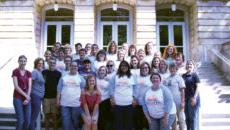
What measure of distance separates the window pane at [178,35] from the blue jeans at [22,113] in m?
13.8

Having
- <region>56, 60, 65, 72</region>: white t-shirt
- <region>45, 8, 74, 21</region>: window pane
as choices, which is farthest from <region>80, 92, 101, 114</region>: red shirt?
<region>45, 8, 74, 21</region>: window pane

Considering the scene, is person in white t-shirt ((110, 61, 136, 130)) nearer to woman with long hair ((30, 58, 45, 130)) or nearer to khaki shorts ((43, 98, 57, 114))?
khaki shorts ((43, 98, 57, 114))

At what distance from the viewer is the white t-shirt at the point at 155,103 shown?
8.10 m

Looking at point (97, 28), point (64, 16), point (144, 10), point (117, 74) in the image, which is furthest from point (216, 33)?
point (117, 74)

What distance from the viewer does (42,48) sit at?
20.5 m

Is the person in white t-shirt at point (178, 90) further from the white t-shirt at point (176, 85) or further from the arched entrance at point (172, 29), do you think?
the arched entrance at point (172, 29)

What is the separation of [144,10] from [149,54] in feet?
32.3

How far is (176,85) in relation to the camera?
28.9ft

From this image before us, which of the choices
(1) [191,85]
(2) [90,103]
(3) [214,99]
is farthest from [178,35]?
(2) [90,103]

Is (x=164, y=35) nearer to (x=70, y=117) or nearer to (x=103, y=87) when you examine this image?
(x=103, y=87)

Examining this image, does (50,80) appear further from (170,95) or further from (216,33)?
(216,33)

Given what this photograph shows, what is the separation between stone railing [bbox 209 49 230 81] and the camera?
54.5 ft

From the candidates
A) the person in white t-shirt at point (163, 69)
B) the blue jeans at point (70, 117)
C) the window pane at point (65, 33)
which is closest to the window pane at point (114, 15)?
the window pane at point (65, 33)

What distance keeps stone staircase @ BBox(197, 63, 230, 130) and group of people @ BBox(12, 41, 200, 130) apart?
5.92 ft
